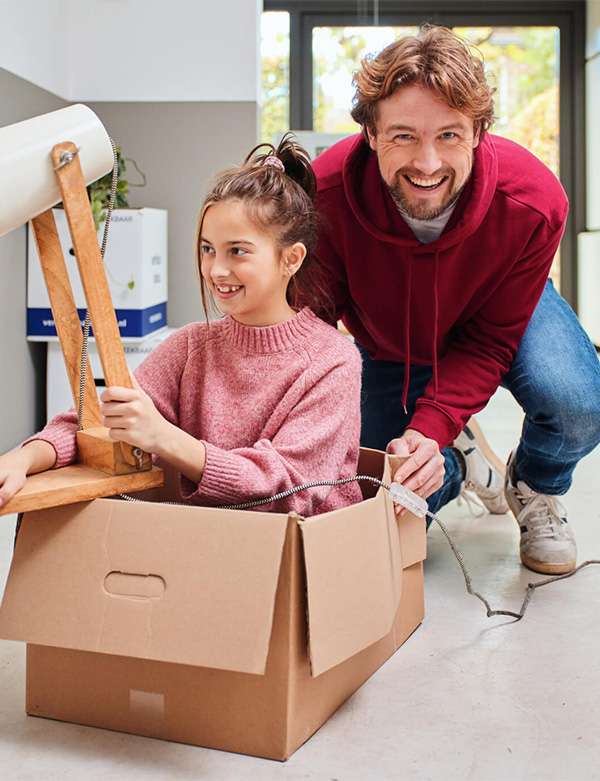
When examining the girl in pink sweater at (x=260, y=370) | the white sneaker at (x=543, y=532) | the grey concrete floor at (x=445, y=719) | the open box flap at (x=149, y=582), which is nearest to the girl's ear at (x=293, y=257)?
the girl in pink sweater at (x=260, y=370)

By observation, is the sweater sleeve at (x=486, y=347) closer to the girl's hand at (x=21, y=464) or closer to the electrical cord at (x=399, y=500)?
the electrical cord at (x=399, y=500)

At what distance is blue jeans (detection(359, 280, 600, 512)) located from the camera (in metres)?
1.51

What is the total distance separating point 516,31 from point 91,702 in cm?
495

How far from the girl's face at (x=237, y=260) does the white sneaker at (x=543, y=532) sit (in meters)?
0.71

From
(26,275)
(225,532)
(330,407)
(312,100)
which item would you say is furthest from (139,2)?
(225,532)

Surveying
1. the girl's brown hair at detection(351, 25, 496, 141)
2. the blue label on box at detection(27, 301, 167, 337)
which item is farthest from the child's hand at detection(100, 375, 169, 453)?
the blue label on box at detection(27, 301, 167, 337)

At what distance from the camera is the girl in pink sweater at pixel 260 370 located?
3.58 feet

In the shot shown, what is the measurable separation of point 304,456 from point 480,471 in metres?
0.79

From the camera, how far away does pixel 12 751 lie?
0.96 metres

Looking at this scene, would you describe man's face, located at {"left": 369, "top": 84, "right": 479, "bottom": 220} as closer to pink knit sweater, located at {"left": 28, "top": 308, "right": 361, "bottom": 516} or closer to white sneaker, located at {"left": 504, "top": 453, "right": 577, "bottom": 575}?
pink knit sweater, located at {"left": 28, "top": 308, "right": 361, "bottom": 516}

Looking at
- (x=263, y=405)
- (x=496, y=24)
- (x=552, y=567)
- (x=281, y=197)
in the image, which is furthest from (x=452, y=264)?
(x=496, y=24)

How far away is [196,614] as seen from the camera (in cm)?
90

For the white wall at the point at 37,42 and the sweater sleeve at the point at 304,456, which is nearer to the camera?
the sweater sleeve at the point at 304,456

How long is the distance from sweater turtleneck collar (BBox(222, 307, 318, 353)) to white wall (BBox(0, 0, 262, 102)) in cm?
207
